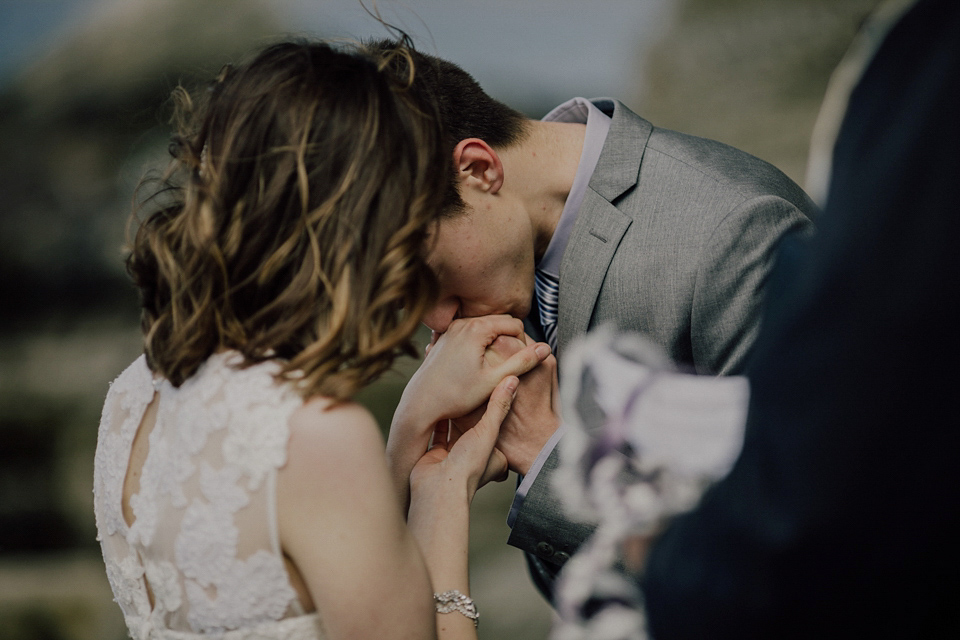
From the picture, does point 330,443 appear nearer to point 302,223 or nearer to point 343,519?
point 343,519

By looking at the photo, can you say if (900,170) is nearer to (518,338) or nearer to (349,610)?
(349,610)

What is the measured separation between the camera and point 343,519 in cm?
90

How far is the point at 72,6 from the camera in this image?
3381 mm

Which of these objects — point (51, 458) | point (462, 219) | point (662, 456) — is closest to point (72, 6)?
point (51, 458)

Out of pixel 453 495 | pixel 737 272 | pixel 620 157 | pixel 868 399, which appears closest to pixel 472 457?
pixel 453 495

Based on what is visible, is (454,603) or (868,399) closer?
(868,399)

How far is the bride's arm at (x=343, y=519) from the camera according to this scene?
0.91 metres

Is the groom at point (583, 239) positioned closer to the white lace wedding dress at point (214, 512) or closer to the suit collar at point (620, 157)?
the suit collar at point (620, 157)

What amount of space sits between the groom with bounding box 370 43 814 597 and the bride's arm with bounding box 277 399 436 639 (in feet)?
1.77

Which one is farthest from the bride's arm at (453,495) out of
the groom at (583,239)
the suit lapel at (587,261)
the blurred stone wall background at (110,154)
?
the blurred stone wall background at (110,154)

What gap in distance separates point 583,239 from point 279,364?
2.81ft

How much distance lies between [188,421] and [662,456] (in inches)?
27.6

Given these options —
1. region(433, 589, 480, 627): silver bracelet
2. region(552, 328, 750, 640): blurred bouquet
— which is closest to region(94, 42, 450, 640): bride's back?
region(433, 589, 480, 627): silver bracelet

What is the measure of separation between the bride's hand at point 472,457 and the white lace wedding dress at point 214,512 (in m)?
0.47
